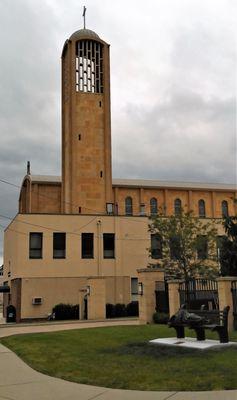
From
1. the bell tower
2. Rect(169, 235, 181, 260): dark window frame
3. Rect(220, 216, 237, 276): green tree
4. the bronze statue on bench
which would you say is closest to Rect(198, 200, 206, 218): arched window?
the bell tower

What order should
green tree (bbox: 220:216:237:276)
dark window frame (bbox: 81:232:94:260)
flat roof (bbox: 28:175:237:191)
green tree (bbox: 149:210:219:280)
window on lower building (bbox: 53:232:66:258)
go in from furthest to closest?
flat roof (bbox: 28:175:237:191) → dark window frame (bbox: 81:232:94:260) → window on lower building (bbox: 53:232:66:258) → green tree (bbox: 149:210:219:280) → green tree (bbox: 220:216:237:276)

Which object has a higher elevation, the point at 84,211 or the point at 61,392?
the point at 84,211

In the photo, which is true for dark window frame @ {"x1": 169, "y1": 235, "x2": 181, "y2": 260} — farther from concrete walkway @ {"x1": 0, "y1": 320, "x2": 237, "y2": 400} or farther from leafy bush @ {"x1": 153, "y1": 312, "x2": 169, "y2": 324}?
concrete walkway @ {"x1": 0, "y1": 320, "x2": 237, "y2": 400}

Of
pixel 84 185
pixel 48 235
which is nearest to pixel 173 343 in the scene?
pixel 48 235

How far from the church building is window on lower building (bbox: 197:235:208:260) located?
600 cm

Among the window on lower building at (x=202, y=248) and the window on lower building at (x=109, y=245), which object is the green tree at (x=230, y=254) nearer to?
the window on lower building at (x=202, y=248)

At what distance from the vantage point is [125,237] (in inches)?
1649

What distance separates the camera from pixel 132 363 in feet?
35.3

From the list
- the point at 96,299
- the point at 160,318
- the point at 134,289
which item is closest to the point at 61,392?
the point at 160,318

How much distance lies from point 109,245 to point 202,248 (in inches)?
335

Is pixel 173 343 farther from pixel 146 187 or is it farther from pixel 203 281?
pixel 146 187

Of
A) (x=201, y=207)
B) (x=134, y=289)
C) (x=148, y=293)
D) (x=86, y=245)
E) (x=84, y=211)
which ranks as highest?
(x=201, y=207)

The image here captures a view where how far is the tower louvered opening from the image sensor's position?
52250 millimetres

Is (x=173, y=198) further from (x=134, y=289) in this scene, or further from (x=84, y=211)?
(x=134, y=289)
